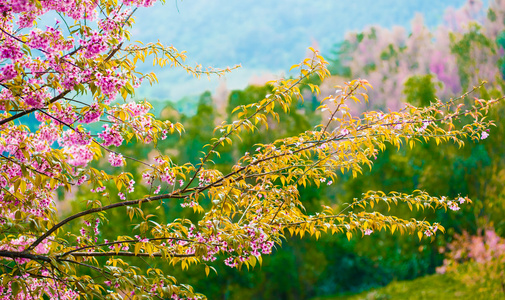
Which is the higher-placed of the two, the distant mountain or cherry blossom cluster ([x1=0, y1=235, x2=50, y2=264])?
the distant mountain

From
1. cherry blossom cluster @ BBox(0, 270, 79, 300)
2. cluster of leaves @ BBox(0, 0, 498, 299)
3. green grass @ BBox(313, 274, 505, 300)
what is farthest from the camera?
green grass @ BBox(313, 274, 505, 300)

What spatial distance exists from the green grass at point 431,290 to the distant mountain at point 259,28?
25.6 meters

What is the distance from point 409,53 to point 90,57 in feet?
68.5

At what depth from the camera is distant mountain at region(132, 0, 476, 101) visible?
3962 centimetres

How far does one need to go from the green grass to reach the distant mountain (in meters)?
25.6

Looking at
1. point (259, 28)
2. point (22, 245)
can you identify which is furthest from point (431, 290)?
point (259, 28)

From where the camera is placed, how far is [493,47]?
1505 centimetres

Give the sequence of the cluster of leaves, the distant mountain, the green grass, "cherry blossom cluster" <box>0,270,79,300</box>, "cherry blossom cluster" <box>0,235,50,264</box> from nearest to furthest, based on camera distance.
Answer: the cluster of leaves → "cherry blossom cluster" <box>0,270,79,300</box> → "cherry blossom cluster" <box>0,235,50,264</box> → the green grass → the distant mountain

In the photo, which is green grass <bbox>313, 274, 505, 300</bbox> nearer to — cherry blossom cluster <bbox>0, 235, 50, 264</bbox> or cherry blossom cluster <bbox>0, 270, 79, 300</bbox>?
cherry blossom cluster <bbox>0, 270, 79, 300</bbox>

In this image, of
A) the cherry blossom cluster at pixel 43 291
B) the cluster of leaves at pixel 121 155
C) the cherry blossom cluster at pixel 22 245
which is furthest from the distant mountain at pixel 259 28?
the cluster of leaves at pixel 121 155

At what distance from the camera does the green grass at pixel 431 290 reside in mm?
11648

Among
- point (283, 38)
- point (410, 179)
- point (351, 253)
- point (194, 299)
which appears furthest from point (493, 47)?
point (283, 38)

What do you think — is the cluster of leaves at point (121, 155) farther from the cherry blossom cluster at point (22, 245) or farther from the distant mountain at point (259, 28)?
the distant mountain at point (259, 28)

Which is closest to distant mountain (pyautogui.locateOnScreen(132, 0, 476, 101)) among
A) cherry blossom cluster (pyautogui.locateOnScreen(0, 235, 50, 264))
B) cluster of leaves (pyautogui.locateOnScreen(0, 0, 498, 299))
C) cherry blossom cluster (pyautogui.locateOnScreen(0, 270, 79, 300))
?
cherry blossom cluster (pyautogui.locateOnScreen(0, 235, 50, 264))
